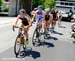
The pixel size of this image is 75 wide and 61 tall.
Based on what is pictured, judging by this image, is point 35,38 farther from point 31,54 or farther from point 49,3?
point 49,3

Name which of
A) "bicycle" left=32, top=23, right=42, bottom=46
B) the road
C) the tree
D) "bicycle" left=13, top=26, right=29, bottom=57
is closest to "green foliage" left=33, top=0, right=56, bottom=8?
the tree

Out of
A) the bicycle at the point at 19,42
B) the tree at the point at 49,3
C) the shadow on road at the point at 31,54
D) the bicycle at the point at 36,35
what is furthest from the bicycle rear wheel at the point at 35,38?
the tree at the point at 49,3

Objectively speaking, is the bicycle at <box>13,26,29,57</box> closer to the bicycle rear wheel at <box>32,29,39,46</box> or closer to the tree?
the bicycle rear wheel at <box>32,29,39,46</box>

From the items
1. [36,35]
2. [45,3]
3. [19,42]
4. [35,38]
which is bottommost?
[45,3]

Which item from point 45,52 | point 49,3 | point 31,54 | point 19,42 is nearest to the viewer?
point 19,42

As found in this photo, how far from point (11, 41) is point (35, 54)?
3715mm

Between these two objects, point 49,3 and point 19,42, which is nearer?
point 19,42

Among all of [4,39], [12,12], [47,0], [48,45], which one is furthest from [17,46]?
[47,0]

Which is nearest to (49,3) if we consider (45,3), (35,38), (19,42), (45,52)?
(45,3)

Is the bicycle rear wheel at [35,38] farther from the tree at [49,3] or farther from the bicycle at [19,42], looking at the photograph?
the tree at [49,3]

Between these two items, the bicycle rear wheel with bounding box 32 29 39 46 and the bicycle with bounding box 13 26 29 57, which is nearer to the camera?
the bicycle with bounding box 13 26 29 57

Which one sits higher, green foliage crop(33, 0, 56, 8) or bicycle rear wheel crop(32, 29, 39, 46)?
bicycle rear wheel crop(32, 29, 39, 46)

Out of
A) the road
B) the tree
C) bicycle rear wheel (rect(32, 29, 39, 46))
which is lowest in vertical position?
the tree

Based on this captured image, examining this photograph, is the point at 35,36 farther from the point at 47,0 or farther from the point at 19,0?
the point at 47,0
